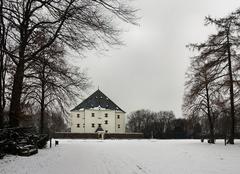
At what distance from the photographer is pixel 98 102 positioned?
110750 millimetres

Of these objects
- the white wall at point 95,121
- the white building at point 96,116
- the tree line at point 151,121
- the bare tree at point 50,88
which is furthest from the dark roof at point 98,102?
the bare tree at point 50,88

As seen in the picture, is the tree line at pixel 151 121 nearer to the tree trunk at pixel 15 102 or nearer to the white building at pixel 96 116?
the white building at pixel 96 116

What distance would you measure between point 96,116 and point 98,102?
15.0 feet

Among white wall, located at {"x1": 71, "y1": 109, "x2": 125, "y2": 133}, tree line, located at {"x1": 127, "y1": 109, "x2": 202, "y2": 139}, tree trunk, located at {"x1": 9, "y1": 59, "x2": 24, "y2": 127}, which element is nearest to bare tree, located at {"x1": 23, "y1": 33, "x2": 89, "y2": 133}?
tree trunk, located at {"x1": 9, "y1": 59, "x2": 24, "y2": 127}

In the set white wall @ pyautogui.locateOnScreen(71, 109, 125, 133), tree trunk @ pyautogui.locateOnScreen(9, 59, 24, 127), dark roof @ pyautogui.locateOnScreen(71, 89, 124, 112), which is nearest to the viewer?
tree trunk @ pyautogui.locateOnScreen(9, 59, 24, 127)

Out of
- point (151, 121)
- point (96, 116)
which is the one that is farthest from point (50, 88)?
point (151, 121)

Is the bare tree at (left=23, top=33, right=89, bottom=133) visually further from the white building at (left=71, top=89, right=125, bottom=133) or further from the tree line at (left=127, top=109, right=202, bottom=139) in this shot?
the tree line at (left=127, top=109, right=202, bottom=139)

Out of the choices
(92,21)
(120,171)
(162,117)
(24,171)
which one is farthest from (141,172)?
(162,117)

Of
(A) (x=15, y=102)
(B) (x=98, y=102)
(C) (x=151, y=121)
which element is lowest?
(A) (x=15, y=102)

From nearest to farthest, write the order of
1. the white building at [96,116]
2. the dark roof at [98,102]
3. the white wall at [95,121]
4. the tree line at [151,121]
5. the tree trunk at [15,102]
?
the tree trunk at [15,102], the white wall at [95,121], the white building at [96,116], the dark roof at [98,102], the tree line at [151,121]

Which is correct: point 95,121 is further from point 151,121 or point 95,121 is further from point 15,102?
point 15,102

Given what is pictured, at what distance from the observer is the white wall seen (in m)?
107

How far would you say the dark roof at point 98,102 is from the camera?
109738 mm

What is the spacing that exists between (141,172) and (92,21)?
5598 millimetres
